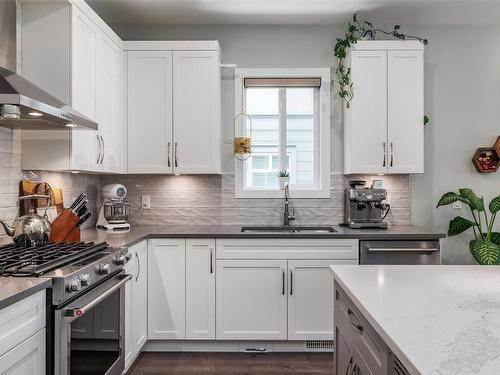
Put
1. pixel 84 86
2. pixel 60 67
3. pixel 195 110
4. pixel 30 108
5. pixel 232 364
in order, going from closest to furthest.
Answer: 1. pixel 30 108
2. pixel 60 67
3. pixel 84 86
4. pixel 232 364
5. pixel 195 110

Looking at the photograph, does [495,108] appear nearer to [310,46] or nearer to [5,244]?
[310,46]

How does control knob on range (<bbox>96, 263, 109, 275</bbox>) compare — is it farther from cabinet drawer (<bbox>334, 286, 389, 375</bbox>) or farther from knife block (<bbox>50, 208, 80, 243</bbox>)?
cabinet drawer (<bbox>334, 286, 389, 375</bbox>)

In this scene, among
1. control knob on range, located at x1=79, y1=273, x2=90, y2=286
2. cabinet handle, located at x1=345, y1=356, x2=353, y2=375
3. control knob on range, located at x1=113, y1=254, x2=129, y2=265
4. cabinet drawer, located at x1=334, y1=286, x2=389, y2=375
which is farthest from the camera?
control knob on range, located at x1=113, y1=254, x2=129, y2=265

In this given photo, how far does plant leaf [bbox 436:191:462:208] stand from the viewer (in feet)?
10.9

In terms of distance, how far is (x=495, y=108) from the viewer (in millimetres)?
3625

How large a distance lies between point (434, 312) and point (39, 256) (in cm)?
168

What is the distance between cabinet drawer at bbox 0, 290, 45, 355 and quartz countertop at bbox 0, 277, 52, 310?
3 centimetres

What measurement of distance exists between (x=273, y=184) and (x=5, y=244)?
219 centimetres

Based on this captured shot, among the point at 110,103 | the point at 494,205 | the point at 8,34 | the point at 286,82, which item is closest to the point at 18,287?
the point at 8,34

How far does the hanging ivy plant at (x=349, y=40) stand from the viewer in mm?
3355

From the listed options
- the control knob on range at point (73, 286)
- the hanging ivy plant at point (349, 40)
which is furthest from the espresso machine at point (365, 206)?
the control knob on range at point (73, 286)

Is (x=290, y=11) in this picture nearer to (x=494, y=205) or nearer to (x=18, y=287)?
(x=494, y=205)

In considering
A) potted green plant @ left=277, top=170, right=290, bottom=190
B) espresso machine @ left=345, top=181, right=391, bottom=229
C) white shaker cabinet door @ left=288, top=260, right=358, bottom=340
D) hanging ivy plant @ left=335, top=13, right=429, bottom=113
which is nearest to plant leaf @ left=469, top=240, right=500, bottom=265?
espresso machine @ left=345, top=181, right=391, bottom=229

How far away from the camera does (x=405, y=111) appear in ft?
10.8
